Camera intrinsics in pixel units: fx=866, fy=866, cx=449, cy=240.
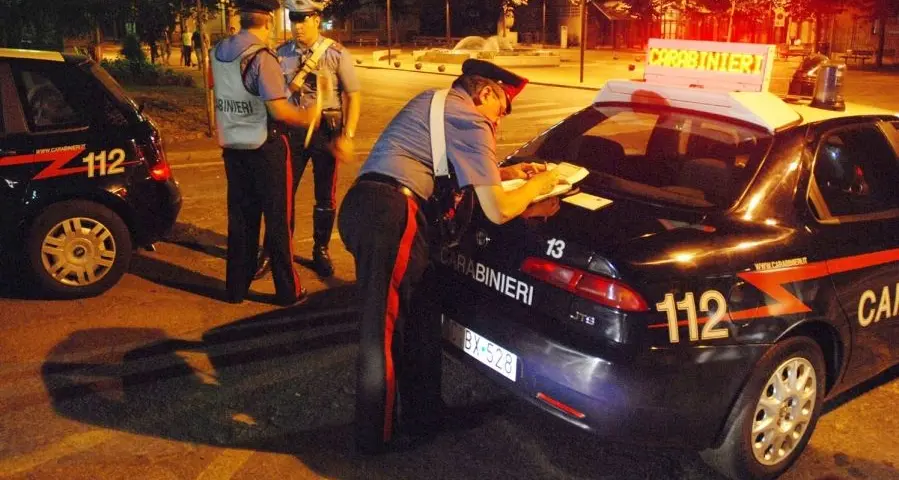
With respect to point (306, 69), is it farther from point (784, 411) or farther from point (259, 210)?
point (784, 411)

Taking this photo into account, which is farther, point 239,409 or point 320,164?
point 320,164

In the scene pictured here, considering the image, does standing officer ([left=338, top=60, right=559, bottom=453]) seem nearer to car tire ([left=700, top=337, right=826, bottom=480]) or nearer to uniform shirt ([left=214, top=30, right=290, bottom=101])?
car tire ([left=700, top=337, right=826, bottom=480])

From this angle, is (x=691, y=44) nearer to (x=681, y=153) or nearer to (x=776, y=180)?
(x=681, y=153)

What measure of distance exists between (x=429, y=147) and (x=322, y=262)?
2978mm

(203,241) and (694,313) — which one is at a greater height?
(694,313)

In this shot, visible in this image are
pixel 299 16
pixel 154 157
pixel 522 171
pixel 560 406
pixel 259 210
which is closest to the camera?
pixel 560 406

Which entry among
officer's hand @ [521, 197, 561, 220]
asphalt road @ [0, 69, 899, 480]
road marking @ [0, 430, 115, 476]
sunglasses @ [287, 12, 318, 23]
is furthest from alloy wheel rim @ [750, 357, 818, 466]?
sunglasses @ [287, 12, 318, 23]

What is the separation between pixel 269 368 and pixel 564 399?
1889 millimetres

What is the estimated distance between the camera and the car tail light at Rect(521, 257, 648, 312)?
301cm

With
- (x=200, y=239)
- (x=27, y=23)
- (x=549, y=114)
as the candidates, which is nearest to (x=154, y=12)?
(x=27, y=23)

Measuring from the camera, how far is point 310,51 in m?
5.80

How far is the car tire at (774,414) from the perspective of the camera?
3.21m

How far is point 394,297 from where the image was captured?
3375mm

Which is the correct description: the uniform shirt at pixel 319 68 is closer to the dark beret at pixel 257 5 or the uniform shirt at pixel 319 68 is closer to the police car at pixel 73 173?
the dark beret at pixel 257 5
